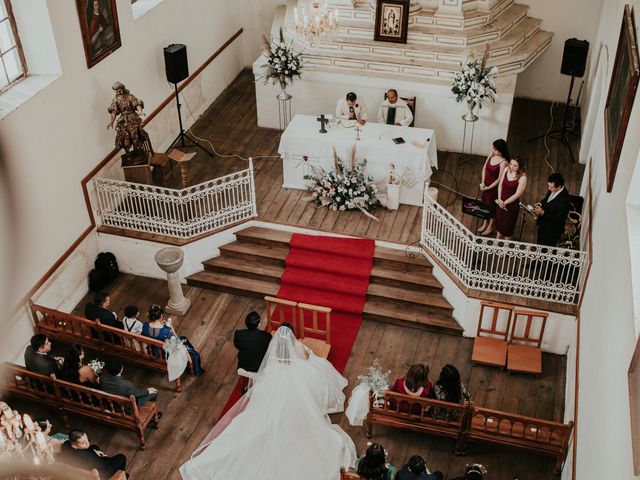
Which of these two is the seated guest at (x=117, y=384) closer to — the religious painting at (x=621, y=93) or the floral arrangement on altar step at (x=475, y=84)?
the religious painting at (x=621, y=93)

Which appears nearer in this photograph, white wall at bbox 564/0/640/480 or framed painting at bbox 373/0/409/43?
white wall at bbox 564/0/640/480

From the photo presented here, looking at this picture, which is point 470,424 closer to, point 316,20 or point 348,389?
point 348,389

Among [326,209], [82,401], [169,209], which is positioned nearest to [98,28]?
[169,209]

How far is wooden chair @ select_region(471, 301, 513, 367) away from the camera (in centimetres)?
906

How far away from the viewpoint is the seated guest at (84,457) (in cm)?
706

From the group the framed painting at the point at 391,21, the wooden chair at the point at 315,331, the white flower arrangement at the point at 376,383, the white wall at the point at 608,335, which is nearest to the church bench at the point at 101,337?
the wooden chair at the point at 315,331

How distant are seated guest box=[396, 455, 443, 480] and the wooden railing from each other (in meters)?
1.04

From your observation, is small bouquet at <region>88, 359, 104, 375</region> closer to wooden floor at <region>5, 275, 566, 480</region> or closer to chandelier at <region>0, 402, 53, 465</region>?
wooden floor at <region>5, 275, 566, 480</region>

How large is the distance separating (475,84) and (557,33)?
3.45m

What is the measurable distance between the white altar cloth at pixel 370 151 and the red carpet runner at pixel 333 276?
1.26 m

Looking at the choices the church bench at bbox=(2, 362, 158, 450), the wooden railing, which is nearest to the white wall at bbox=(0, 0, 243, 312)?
the church bench at bbox=(2, 362, 158, 450)

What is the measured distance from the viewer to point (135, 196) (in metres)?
10.3

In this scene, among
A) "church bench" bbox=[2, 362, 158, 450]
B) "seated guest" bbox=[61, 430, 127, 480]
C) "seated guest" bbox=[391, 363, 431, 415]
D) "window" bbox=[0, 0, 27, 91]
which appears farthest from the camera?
"window" bbox=[0, 0, 27, 91]

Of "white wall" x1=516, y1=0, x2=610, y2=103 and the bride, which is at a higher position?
"white wall" x1=516, y1=0, x2=610, y2=103
